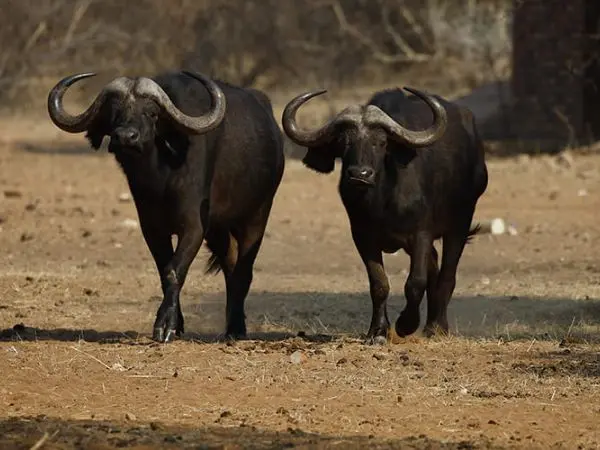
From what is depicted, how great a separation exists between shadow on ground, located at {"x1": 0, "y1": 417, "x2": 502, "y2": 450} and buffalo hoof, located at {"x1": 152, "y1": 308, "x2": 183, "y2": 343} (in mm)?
2490

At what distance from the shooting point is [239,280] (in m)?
Result: 11.2

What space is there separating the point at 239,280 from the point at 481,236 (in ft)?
19.1

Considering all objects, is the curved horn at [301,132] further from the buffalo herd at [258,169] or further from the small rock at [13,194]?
the small rock at [13,194]

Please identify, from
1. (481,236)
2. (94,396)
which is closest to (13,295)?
(94,396)

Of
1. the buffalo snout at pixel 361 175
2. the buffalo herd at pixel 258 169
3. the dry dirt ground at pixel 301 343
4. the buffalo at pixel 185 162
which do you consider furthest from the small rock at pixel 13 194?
the buffalo snout at pixel 361 175

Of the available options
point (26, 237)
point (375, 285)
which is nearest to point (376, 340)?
point (375, 285)

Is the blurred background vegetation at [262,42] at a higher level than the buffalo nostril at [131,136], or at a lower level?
higher

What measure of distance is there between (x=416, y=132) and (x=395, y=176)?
309 millimetres

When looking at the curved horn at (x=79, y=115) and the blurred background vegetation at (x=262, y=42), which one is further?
the blurred background vegetation at (x=262, y=42)

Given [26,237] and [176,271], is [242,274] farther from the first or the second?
[26,237]

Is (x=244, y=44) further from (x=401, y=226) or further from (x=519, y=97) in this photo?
(x=401, y=226)

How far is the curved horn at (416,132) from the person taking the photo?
1015 cm

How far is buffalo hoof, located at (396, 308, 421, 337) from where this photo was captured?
10250 millimetres

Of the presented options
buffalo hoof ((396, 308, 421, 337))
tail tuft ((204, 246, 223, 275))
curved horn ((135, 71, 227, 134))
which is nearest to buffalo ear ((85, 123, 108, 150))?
curved horn ((135, 71, 227, 134))
